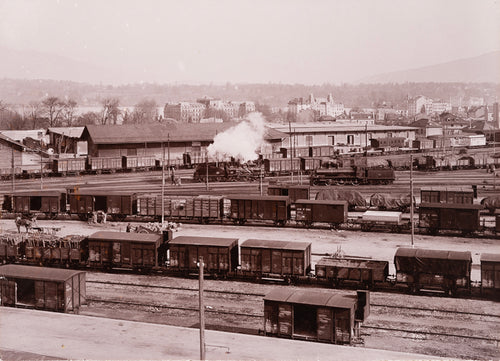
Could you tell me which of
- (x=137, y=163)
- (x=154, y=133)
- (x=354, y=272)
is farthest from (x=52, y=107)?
(x=354, y=272)

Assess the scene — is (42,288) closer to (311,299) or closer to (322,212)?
(311,299)

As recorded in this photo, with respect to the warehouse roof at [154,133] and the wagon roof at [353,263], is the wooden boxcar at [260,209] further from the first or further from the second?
the warehouse roof at [154,133]

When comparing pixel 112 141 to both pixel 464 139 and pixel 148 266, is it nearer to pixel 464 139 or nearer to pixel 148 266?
pixel 148 266

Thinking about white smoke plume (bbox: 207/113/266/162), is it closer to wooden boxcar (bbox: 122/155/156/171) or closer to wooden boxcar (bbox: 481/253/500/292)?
wooden boxcar (bbox: 122/155/156/171)

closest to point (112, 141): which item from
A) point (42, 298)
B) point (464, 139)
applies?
point (42, 298)

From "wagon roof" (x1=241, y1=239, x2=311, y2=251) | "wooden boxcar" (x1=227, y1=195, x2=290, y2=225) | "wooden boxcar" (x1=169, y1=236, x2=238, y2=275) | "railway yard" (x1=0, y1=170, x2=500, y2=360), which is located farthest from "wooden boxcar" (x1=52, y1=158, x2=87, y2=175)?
"wagon roof" (x1=241, y1=239, x2=311, y2=251)
